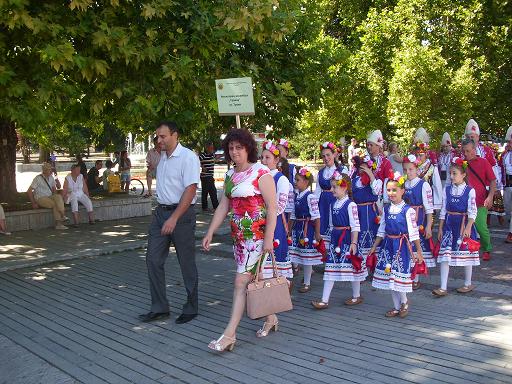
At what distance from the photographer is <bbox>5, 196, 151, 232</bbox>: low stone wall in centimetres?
1256

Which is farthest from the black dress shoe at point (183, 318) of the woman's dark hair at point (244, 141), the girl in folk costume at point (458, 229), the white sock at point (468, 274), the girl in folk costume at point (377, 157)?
the girl in folk costume at point (377, 157)

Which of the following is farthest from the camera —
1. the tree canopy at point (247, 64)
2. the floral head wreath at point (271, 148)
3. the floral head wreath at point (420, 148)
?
the floral head wreath at point (420, 148)

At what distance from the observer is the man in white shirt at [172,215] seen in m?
5.85

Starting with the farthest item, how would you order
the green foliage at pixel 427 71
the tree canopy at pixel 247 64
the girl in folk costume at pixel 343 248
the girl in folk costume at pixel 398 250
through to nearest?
the green foliage at pixel 427 71, the tree canopy at pixel 247 64, the girl in folk costume at pixel 343 248, the girl in folk costume at pixel 398 250

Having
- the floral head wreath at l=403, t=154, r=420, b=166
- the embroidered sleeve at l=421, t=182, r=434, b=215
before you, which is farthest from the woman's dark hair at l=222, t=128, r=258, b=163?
the embroidered sleeve at l=421, t=182, r=434, b=215

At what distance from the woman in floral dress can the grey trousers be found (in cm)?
101

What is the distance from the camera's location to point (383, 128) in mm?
23969

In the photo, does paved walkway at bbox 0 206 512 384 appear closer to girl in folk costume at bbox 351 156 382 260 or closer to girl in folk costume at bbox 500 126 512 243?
girl in folk costume at bbox 351 156 382 260

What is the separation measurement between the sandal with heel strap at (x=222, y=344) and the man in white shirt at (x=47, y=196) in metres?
8.81

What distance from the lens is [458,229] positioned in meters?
6.82

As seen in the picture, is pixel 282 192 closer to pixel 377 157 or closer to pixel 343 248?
pixel 343 248

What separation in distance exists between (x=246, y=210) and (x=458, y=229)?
309cm

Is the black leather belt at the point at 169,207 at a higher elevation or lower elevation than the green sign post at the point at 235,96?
lower

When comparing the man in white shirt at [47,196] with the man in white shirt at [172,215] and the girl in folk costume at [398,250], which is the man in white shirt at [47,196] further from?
the girl in folk costume at [398,250]
